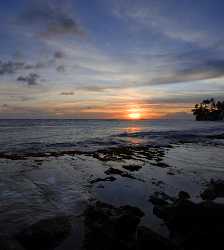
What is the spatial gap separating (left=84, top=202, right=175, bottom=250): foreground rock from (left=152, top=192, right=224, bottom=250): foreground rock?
2.72 feet

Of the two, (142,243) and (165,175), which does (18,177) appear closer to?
(165,175)

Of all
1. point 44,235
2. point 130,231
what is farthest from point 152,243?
point 44,235

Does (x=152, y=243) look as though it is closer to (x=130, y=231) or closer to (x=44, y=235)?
(x=130, y=231)

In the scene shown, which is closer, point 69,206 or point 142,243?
point 142,243

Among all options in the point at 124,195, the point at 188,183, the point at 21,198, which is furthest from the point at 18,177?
the point at 188,183

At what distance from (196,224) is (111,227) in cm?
237

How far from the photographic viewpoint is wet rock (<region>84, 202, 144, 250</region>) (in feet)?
19.9

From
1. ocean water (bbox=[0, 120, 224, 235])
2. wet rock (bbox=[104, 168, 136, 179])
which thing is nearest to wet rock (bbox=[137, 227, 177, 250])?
ocean water (bbox=[0, 120, 224, 235])

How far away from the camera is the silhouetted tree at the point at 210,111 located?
146250 millimetres

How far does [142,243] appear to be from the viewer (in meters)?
5.70

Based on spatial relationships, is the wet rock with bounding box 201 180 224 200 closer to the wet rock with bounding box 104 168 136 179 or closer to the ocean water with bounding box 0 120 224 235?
the ocean water with bounding box 0 120 224 235

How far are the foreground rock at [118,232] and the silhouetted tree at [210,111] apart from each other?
503 feet

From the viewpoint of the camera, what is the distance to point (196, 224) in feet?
21.0

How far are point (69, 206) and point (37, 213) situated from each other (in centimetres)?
119
